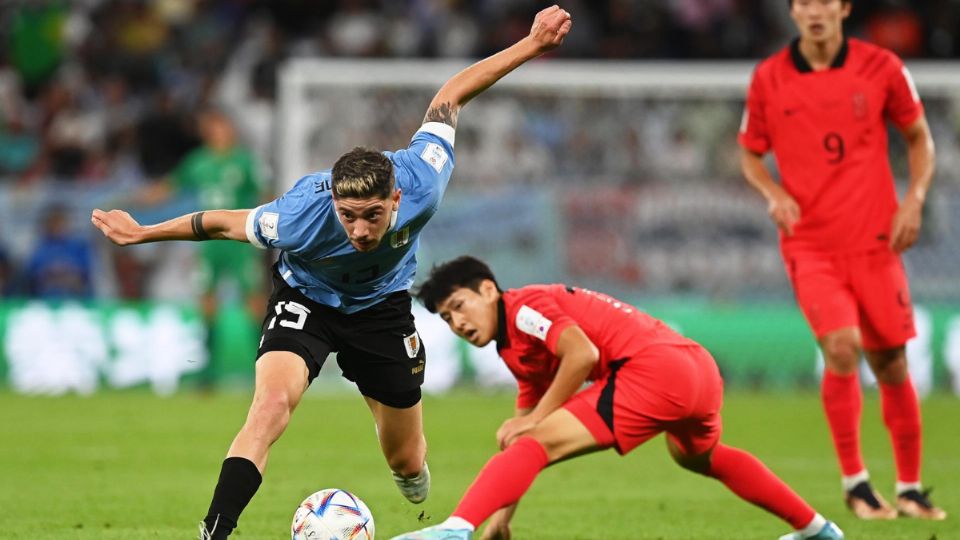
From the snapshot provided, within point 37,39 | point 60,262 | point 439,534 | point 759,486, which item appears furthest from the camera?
point 37,39

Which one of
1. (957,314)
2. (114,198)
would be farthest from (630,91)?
(114,198)

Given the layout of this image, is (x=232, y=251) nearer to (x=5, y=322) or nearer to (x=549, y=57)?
(x=5, y=322)

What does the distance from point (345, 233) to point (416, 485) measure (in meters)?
1.70

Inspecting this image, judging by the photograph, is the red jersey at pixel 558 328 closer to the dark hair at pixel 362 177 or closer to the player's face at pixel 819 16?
the dark hair at pixel 362 177

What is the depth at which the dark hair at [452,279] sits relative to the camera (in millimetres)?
6270

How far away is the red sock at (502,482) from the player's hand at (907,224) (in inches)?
119

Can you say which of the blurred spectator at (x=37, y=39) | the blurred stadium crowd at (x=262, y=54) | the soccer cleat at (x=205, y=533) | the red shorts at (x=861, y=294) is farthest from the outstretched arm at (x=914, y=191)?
the blurred spectator at (x=37, y=39)

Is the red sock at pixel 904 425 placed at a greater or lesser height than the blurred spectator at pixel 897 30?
lesser

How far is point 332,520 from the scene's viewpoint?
6.04 metres

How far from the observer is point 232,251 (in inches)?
583

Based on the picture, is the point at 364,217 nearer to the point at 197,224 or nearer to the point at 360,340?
the point at 197,224

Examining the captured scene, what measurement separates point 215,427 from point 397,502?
406 centimetres

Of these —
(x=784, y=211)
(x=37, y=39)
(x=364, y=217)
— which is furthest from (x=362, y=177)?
(x=37, y=39)

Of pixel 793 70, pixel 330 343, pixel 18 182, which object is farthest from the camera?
pixel 18 182
